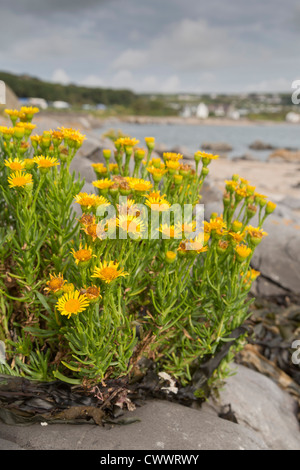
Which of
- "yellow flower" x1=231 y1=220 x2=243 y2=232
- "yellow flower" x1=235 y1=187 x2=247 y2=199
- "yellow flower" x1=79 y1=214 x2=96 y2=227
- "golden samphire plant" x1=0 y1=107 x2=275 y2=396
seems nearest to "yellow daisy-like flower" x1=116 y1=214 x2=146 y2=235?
"golden samphire plant" x1=0 y1=107 x2=275 y2=396

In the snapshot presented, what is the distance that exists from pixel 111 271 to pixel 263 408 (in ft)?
6.41

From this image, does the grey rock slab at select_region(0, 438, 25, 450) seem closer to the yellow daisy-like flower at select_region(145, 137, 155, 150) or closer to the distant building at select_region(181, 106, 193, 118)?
the yellow daisy-like flower at select_region(145, 137, 155, 150)

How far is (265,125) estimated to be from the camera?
81188mm

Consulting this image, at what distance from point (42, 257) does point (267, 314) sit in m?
2.59

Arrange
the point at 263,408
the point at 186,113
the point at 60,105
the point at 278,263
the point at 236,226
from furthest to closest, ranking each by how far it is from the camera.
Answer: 1. the point at 186,113
2. the point at 60,105
3. the point at 278,263
4. the point at 263,408
5. the point at 236,226

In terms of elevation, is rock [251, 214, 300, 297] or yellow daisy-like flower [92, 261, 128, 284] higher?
yellow daisy-like flower [92, 261, 128, 284]

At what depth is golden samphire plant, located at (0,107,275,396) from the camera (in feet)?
5.22

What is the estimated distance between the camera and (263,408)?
2688 millimetres

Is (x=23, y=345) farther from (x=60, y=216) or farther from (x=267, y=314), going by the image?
(x=267, y=314)

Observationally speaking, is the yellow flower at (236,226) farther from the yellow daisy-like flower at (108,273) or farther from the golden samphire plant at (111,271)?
the yellow daisy-like flower at (108,273)

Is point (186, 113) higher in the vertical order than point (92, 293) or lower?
higher

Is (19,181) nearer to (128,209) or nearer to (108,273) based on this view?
(128,209)

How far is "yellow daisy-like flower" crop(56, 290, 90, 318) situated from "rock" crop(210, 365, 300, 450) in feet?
5.02

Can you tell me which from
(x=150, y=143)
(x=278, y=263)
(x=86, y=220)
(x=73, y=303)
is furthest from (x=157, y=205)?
(x=278, y=263)
